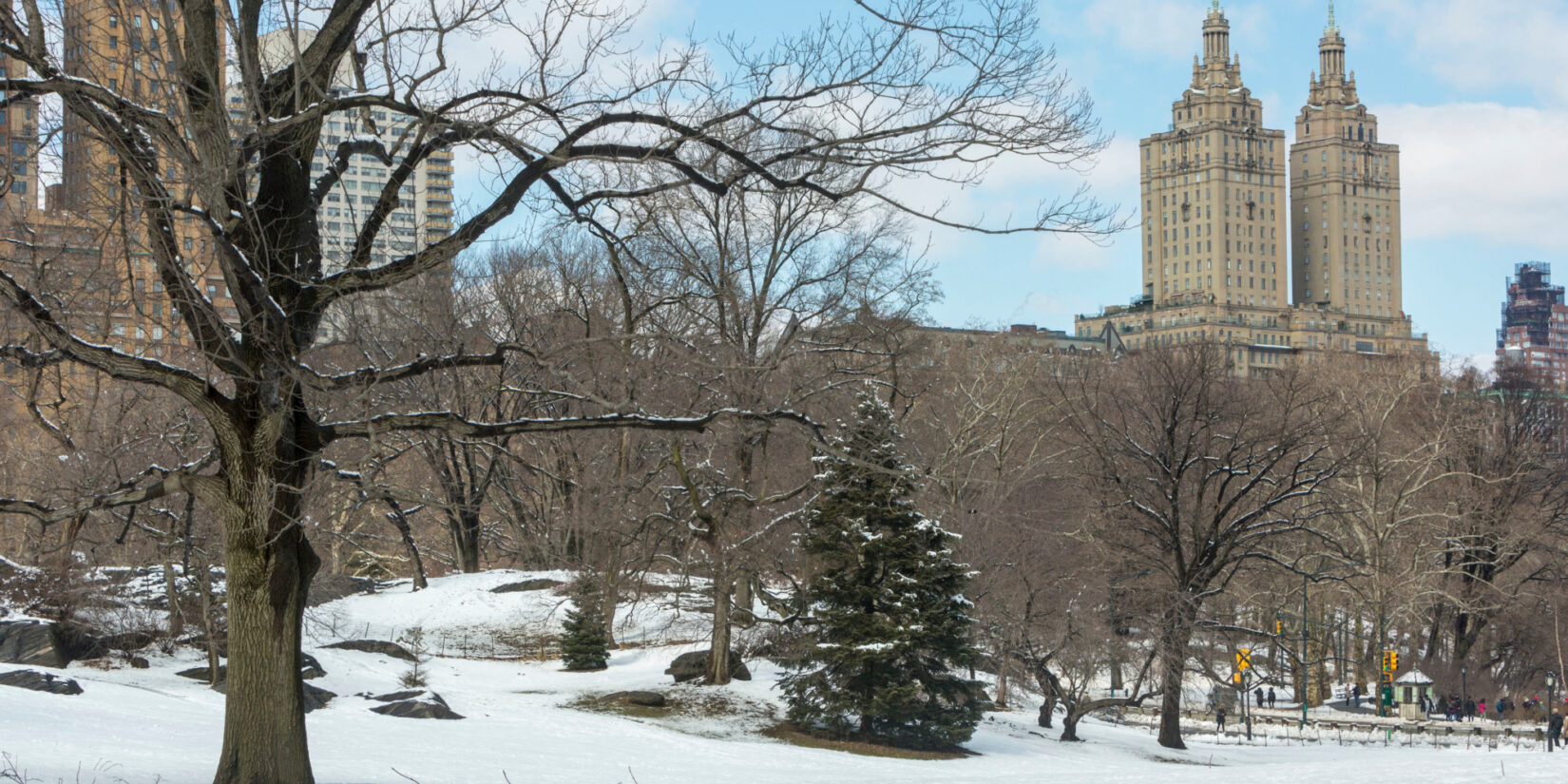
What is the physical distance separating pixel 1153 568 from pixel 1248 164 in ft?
569

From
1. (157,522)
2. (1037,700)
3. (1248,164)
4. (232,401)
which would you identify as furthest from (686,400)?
(1248,164)

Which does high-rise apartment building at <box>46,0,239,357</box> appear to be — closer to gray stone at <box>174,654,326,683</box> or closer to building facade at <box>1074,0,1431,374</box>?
gray stone at <box>174,654,326,683</box>

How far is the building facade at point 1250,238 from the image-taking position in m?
183

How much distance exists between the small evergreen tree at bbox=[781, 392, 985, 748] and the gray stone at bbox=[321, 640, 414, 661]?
1056 centimetres

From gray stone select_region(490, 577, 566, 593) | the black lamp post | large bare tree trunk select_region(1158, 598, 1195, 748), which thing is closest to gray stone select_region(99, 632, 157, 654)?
gray stone select_region(490, 577, 566, 593)

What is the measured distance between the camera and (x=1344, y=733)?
1419 inches

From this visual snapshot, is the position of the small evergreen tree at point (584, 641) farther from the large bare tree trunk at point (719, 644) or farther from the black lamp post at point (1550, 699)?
the black lamp post at point (1550, 699)

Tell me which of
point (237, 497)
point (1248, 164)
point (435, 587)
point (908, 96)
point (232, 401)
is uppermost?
point (1248, 164)

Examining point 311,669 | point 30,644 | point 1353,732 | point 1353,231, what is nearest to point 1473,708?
point 1353,732

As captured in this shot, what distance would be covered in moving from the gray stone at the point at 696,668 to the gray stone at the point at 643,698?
6.35 ft

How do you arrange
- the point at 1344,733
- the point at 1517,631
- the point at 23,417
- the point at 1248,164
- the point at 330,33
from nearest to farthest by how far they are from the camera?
the point at 330,33 < the point at 23,417 < the point at 1344,733 < the point at 1517,631 < the point at 1248,164

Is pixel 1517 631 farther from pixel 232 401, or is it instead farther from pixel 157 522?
pixel 232 401

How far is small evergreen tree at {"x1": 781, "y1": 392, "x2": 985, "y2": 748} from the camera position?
22953 millimetres

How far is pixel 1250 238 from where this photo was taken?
612ft
